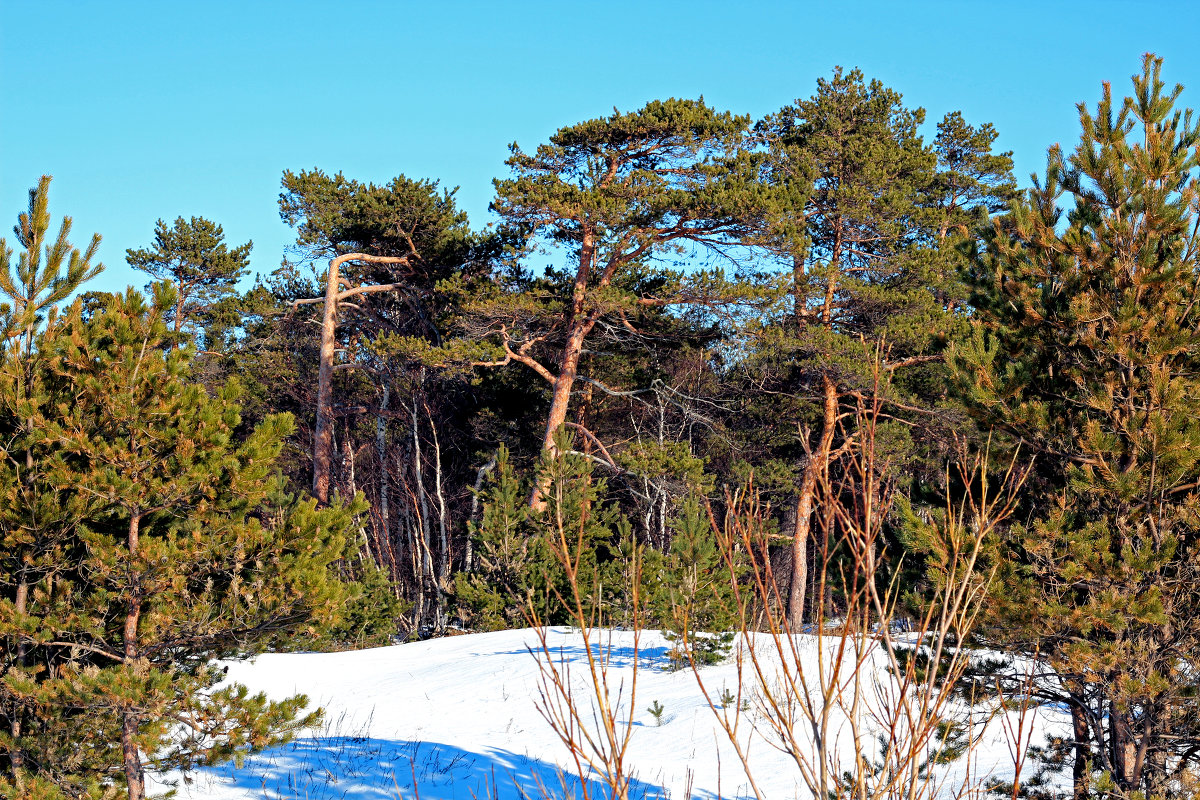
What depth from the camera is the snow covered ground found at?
6.04 metres

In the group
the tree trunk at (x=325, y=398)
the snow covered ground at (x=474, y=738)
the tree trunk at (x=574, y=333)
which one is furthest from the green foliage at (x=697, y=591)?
the tree trunk at (x=325, y=398)

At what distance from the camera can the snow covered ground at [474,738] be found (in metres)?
6.04

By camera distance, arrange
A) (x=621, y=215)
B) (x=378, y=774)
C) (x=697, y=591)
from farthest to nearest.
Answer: (x=621, y=215) → (x=697, y=591) → (x=378, y=774)

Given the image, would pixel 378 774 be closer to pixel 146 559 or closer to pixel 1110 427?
pixel 146 559

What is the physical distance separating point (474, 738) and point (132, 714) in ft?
9.79

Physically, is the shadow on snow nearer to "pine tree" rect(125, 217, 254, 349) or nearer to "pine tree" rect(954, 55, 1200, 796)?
"pine tree" rect(954, 55, 1200, 796)

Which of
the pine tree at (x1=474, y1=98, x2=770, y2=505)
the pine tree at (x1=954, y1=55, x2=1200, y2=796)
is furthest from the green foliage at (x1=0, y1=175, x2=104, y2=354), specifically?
the pine tree at (x1=474, y1=98, x2=770, y2=505)

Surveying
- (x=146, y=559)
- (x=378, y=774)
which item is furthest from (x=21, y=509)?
(x=378, y=774)

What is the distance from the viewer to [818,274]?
52.9 feet

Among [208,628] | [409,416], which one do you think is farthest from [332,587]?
[409,416]

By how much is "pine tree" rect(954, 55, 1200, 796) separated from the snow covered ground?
0.60 meters

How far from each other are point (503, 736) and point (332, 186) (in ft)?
45.9

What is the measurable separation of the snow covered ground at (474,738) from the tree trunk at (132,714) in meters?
0.29

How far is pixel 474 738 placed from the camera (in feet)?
24.4
